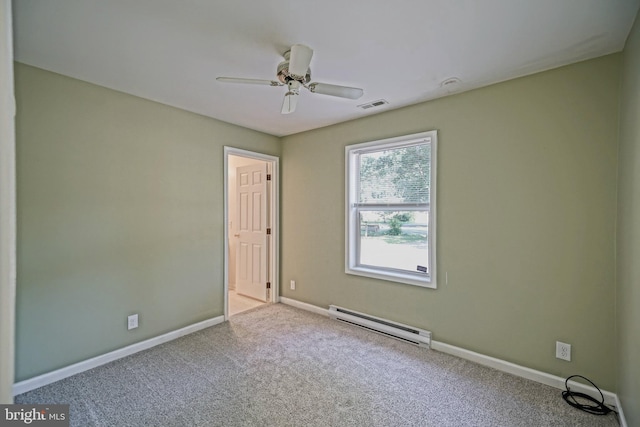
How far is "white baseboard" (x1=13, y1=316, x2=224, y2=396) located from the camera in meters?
2.15

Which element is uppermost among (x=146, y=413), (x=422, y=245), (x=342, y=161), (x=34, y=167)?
(x=342, y=161)

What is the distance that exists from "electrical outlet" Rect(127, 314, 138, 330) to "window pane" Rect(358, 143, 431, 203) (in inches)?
104

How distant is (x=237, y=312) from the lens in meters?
3.82

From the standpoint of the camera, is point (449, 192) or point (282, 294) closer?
point (449, 192)

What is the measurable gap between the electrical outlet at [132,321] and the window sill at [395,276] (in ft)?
7.33

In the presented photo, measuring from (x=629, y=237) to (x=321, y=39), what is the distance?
220 centimetres

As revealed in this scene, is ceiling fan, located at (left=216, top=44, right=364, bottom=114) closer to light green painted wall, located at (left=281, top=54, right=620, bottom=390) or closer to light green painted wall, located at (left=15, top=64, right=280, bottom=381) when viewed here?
light green painted wall, located at (left=281, top=54, right=620, bottom=390)

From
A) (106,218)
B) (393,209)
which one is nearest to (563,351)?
(393,209)

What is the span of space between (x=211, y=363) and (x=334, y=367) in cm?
109

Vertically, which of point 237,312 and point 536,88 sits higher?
point 536,88

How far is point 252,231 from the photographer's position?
439 cm

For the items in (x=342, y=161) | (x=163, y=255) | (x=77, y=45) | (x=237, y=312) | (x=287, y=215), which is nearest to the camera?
(x=77, y=45)

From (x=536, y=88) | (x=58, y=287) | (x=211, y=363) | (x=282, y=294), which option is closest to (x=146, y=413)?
(x=211, y=363)

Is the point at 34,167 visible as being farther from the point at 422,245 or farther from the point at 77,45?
the point at 422,245
